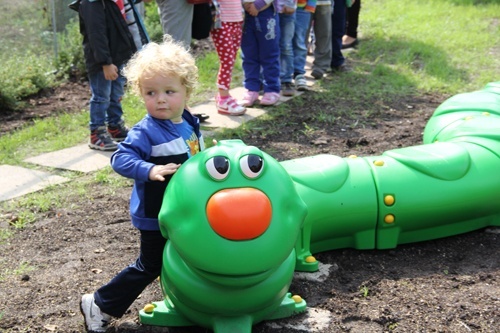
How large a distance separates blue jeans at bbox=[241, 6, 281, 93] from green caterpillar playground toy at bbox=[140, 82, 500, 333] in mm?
2413

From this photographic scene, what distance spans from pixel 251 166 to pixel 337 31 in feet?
19.2

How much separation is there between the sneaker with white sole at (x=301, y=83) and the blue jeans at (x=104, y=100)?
→ 2.22 meters

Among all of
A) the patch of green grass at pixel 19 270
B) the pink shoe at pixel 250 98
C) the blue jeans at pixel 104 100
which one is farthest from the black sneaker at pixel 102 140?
the patch of green grass at pixel 19 270

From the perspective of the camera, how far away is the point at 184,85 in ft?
9.96

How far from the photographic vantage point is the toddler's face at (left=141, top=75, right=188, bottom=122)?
9.71ft

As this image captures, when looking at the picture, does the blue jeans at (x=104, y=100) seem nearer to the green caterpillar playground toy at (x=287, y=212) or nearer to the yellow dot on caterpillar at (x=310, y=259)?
the green caterpillar playground toy at (x=287, y=212)

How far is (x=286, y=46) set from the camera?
711cm

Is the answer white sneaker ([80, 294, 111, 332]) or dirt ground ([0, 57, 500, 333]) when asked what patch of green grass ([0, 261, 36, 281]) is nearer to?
dirt ground ([0, 57, 500, 333])

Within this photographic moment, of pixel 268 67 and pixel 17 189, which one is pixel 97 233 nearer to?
pixel 17 189

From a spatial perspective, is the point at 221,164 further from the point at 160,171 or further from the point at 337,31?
the point at 337,31

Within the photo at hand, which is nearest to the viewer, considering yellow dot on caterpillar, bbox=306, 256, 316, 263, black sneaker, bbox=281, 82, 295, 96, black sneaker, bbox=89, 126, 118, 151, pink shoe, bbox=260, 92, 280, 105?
yellow dot on caterpillar, bbox=306, 256, 316, 263

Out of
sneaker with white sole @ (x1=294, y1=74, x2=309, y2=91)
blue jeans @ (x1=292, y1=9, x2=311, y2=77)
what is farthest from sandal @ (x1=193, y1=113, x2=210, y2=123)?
blue jeans @ (x1=292, y1=9, x2=311, y2=77)

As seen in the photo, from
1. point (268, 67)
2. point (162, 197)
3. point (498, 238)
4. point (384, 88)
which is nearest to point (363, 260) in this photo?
point (498, 238)

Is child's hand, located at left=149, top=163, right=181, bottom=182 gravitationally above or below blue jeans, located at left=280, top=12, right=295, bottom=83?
above
